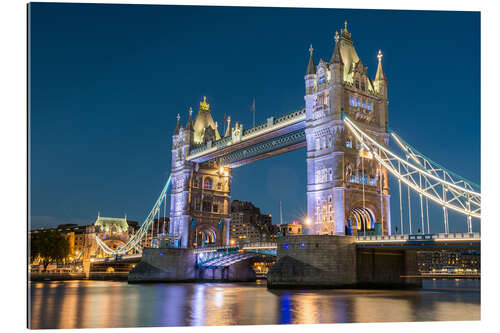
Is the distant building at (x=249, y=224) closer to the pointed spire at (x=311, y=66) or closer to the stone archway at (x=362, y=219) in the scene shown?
→ the stone archway at (x=362, y=219)

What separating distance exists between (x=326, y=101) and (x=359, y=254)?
13.5m

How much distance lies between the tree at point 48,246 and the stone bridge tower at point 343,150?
160 ft

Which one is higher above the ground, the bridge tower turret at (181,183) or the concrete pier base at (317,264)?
the bridge tower turret at (181,183)

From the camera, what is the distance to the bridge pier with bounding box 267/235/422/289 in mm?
38406

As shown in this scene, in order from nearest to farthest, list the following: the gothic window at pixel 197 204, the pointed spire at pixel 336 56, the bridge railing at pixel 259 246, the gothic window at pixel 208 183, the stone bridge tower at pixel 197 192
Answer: the pointed spire at pixel 336 56 < the bridge railing at pixel 259 246 < the stone bridge tower at pixel 197 192 < the gothic window at pixel 197 204 < the gothic window at pixel 208 183

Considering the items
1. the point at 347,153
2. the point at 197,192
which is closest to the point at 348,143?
the point at 347,153

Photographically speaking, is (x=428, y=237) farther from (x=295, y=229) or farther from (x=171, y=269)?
(x=295, y=229)

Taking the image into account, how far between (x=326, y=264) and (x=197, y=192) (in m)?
34.7

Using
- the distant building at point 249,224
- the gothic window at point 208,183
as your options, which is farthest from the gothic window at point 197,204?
the distant building at point 249,224

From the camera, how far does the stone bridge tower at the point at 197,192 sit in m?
70.0

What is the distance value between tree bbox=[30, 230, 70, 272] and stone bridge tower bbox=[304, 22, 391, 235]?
1921 inches

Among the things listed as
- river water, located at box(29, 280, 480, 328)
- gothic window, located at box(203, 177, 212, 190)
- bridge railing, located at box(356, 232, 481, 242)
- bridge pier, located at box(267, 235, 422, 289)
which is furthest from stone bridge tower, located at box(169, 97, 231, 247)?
river water, located at box(29, 280, 480, 328)
